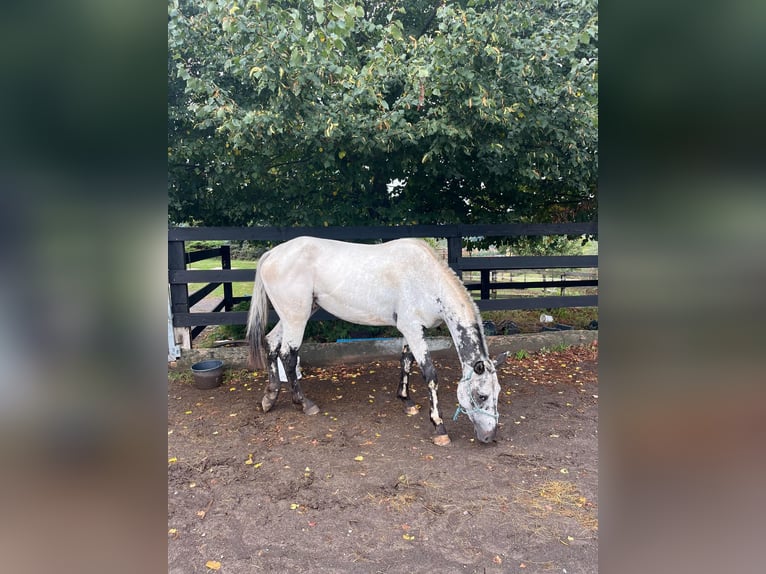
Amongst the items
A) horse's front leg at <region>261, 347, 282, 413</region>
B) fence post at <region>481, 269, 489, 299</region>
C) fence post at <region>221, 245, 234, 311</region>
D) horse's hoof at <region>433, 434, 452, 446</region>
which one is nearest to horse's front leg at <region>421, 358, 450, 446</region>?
horse's hoof at <region>433, 434, 452, 446</region>

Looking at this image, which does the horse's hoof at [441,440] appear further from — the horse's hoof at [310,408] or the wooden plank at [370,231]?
the wooden plank at [370,231]

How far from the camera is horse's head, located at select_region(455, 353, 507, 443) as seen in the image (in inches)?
135

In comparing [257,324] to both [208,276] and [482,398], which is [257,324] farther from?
A: [482,398]

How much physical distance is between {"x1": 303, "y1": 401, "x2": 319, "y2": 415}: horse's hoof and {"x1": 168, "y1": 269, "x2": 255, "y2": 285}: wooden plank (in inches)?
73.0

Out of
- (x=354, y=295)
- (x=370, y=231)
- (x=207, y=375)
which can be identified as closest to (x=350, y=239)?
(x=370, y=231)

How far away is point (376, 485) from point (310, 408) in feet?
4.49

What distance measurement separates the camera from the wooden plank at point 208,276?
5.15 m

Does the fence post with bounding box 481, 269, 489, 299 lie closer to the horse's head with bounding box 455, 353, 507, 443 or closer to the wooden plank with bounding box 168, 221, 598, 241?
the wooden plank with bounding box 168, 221, 598, 241

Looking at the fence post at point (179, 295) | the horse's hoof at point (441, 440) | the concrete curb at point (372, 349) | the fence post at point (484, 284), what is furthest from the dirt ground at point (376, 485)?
the fence post at point (484, 284)
